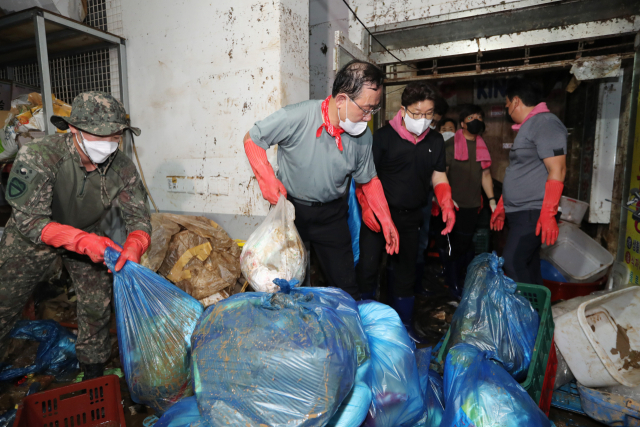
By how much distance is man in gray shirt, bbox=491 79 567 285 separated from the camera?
2137 millimetres

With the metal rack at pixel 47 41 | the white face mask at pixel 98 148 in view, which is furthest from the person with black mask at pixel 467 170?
the metal rack at pixel 47 41

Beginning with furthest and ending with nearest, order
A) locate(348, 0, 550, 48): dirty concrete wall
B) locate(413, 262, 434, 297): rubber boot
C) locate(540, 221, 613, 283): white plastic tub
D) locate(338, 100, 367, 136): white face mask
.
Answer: locate(413, 262, 434, 297): rubber boot, locate(348, 0, 550, 48): dirty concrete wall, locate(540, 221, 613, 283): white plastic tub, locate(338, 100, 367, 136): white face mask

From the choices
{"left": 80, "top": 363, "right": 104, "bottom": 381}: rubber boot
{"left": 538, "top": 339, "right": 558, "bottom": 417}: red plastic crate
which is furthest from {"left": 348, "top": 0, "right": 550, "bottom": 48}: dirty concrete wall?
{"left": 80, "top": 363, "right": 104, "bottom": 381}: rubber boot

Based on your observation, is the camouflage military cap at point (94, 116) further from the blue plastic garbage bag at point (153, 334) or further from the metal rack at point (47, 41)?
the metal rack at point (47, 41)

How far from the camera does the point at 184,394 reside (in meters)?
1.37

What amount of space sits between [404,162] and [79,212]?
1.90 meters

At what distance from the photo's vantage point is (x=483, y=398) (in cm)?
109

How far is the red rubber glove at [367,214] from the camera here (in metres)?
2.27

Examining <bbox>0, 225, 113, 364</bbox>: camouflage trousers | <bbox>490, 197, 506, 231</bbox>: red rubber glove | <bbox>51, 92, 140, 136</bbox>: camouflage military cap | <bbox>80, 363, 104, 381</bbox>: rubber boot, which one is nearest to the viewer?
<bbox>51, 92, 140, 136</bbox>: camouflage military cap

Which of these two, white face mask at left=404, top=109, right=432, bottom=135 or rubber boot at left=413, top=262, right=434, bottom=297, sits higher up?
white face mask at left=404, top=109, right=432, bottom=135

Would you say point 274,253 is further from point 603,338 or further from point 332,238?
point 603,338

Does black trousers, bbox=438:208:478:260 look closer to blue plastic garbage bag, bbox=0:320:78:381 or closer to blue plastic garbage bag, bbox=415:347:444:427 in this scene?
blue plastic garbage bag, bbox=415:347:444:427

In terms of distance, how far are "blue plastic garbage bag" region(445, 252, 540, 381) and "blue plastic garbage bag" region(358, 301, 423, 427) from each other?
1.26 ft

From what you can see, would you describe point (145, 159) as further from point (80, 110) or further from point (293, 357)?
point (293, 357)
